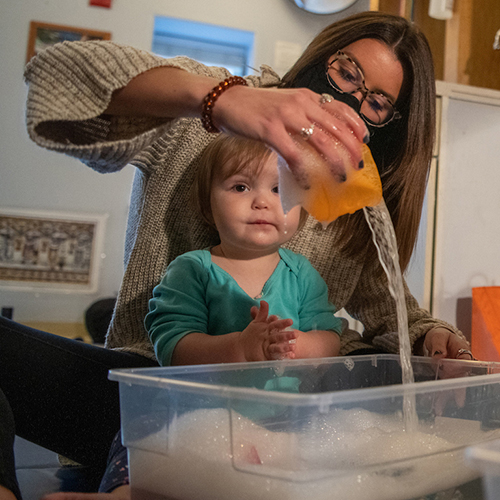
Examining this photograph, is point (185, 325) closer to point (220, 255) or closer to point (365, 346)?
point (220, 255)

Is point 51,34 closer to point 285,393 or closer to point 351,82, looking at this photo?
point 351,82

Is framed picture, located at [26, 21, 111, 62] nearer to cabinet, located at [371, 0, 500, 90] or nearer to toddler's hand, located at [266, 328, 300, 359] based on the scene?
cabinet, located at [371, 0, 500, 90]

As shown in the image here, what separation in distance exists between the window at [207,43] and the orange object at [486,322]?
1786 mm

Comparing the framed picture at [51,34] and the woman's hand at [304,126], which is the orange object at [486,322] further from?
the framed picture at [51,34]

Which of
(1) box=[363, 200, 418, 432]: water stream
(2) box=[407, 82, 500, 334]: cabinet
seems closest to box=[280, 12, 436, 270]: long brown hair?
(1) box=[363, 200, 418, 432]: water stream

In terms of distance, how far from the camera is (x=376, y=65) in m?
1.04

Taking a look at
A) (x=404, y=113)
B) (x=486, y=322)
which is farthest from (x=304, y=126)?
(x=486, y=322)

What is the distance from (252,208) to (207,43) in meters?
2.33

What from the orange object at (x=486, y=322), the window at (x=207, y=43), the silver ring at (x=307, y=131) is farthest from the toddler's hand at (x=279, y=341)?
the window at (x=207, y=43)

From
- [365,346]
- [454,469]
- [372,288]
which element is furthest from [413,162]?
[454,469]

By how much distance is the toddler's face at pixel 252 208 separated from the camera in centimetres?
90

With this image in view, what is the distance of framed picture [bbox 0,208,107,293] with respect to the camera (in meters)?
2.69

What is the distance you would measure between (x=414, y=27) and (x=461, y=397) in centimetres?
82

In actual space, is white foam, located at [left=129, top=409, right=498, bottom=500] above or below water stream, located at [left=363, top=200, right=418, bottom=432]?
below
